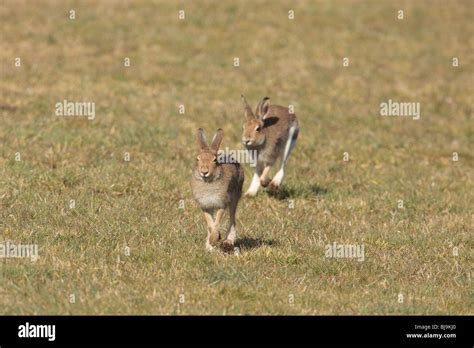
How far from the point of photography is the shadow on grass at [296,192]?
1538 centimetres

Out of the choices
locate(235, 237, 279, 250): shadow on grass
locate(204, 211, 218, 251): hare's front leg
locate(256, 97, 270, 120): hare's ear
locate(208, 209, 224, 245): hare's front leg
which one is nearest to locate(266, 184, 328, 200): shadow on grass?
locate(256, 97, 270, 120): hare's ear

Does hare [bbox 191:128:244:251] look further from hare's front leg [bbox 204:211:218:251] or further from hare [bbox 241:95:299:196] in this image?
hare [bbox 241:95:299:196]

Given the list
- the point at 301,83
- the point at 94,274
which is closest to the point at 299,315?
the point at 94,274

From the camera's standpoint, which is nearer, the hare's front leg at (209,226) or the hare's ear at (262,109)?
the hare's front leg at (209,226)

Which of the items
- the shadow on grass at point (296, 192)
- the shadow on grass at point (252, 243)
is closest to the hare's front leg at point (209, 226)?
the shadow on grass at point (252, 243)

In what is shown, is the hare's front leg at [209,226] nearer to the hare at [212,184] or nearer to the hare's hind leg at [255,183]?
the hare at [212,184]

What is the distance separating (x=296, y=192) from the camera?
51.5 ft

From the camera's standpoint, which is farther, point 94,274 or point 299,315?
point 94,274

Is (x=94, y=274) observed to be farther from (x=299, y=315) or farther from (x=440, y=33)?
(x=440, y=33)

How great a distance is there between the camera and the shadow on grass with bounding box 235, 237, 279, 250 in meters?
11.7

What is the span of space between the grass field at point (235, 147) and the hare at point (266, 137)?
Result: 1.57ft

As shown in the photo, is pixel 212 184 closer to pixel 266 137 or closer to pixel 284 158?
pixel 266 137

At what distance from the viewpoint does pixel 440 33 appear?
33312mm
